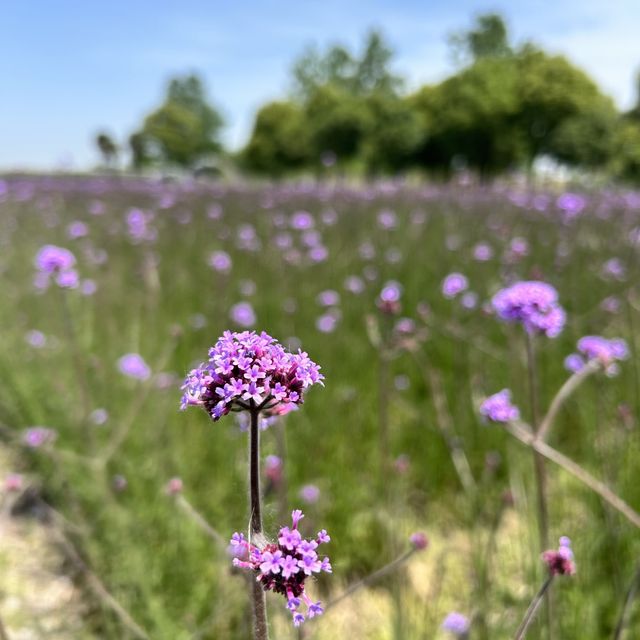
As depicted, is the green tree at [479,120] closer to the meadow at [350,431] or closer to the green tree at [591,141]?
the green tree at [591,141]

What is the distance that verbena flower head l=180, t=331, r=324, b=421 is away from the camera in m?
0.62

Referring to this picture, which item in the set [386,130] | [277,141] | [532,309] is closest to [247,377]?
[532,309]

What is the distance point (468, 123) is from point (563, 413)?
79.2ft

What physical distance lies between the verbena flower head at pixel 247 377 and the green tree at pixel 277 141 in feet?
108

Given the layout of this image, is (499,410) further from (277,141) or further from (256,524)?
(277,141)

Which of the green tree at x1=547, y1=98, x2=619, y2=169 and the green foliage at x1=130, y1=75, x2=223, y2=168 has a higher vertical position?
the green foliage at x1=130, y1=75, x2=223, y2=168

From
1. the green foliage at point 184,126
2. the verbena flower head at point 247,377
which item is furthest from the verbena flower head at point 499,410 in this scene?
the green foliage at point 184,126

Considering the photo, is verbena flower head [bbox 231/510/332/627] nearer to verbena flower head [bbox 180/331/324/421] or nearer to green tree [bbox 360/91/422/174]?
verbena flower head [bbox 180/331/324/421]

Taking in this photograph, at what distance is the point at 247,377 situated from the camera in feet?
2.05

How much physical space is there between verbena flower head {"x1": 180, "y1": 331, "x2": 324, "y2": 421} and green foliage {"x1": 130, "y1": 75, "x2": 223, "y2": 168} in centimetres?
4328

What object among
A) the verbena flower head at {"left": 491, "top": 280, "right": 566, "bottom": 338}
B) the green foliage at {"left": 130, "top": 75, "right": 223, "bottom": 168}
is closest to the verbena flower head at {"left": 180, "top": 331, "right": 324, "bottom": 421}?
the verbena flower head at {"left": 491, "top": 280, "right": 566, "bottom": 338}

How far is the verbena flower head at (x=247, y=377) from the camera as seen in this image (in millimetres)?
623

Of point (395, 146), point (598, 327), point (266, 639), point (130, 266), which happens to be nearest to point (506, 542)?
point (598, 327)

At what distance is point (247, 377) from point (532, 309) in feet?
3.12
